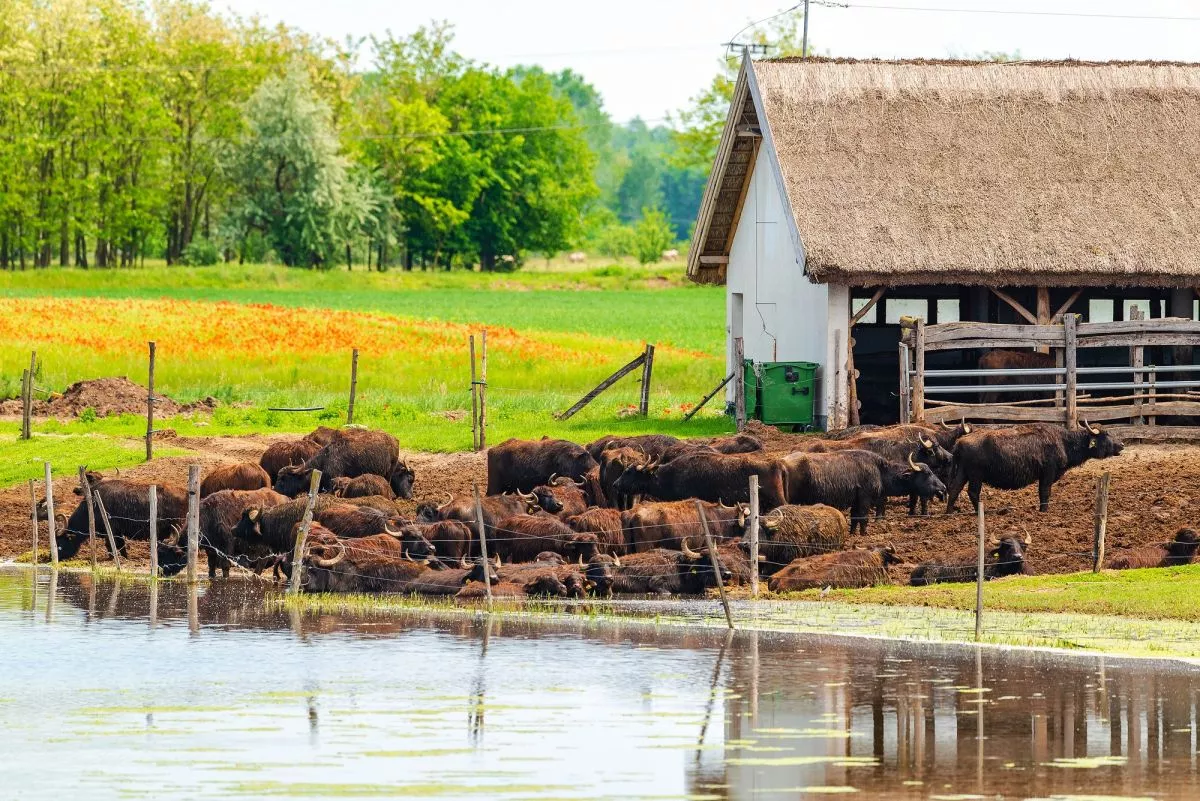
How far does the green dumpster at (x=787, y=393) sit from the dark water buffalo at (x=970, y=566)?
1006 cm

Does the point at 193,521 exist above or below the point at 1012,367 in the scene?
below

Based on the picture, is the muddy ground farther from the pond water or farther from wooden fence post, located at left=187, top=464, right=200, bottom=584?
the pond water

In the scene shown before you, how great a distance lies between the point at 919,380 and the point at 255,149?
192ft

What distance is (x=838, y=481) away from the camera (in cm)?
2319

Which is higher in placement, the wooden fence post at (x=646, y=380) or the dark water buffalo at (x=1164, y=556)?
the wooden fence post at (x=646, y=380)

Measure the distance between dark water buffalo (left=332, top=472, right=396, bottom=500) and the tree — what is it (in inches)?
2257

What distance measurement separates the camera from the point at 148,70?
85.9 m

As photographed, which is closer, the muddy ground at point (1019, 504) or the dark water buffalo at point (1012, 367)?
the muddy ground at point (1019, 504)

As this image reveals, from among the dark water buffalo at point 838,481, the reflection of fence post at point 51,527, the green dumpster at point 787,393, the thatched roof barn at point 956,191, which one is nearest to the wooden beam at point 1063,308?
the thatched roof barn at point 956,191

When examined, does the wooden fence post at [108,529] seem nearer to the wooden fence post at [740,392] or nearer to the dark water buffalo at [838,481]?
the dark water buffalo at [838,481]

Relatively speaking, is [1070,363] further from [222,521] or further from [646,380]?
[222,521]

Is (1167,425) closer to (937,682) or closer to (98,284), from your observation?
(937,682)

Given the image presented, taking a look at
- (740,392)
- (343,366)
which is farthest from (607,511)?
(343,366)

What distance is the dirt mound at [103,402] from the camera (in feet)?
113
